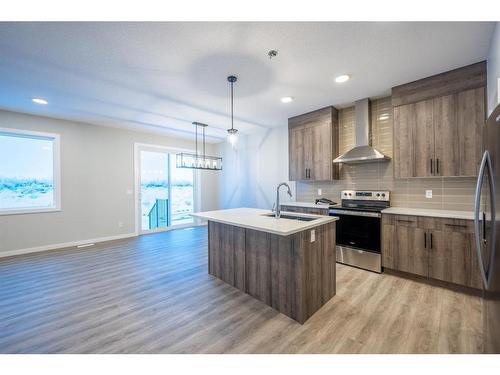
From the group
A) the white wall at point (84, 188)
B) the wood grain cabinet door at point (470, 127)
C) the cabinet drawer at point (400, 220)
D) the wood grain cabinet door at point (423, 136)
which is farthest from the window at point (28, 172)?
the wood grain cabinet door at point (470, 127)

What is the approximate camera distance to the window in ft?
12.9

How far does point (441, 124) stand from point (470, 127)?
276 mm

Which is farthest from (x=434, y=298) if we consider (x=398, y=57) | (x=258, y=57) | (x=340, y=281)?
(x=258, y=57)

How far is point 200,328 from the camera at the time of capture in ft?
6.22

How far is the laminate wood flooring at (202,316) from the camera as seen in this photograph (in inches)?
66.2

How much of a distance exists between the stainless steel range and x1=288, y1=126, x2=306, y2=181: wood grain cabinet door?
1087 mm

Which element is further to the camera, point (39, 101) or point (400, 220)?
point (39, 101)

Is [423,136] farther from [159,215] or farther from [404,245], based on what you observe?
[159,215]

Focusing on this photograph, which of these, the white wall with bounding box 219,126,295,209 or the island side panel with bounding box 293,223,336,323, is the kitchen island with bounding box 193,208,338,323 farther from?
the white wall with bounding box 219,126,295,209

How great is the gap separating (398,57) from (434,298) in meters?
2.68

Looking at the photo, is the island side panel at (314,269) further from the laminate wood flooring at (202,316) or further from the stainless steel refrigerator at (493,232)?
the stainless steel refrigerator at (493,232)

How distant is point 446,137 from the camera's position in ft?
8.89

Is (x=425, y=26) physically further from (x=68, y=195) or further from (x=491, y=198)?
(x=68, y=195)

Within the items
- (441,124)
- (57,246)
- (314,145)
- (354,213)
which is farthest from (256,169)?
(57,246)
